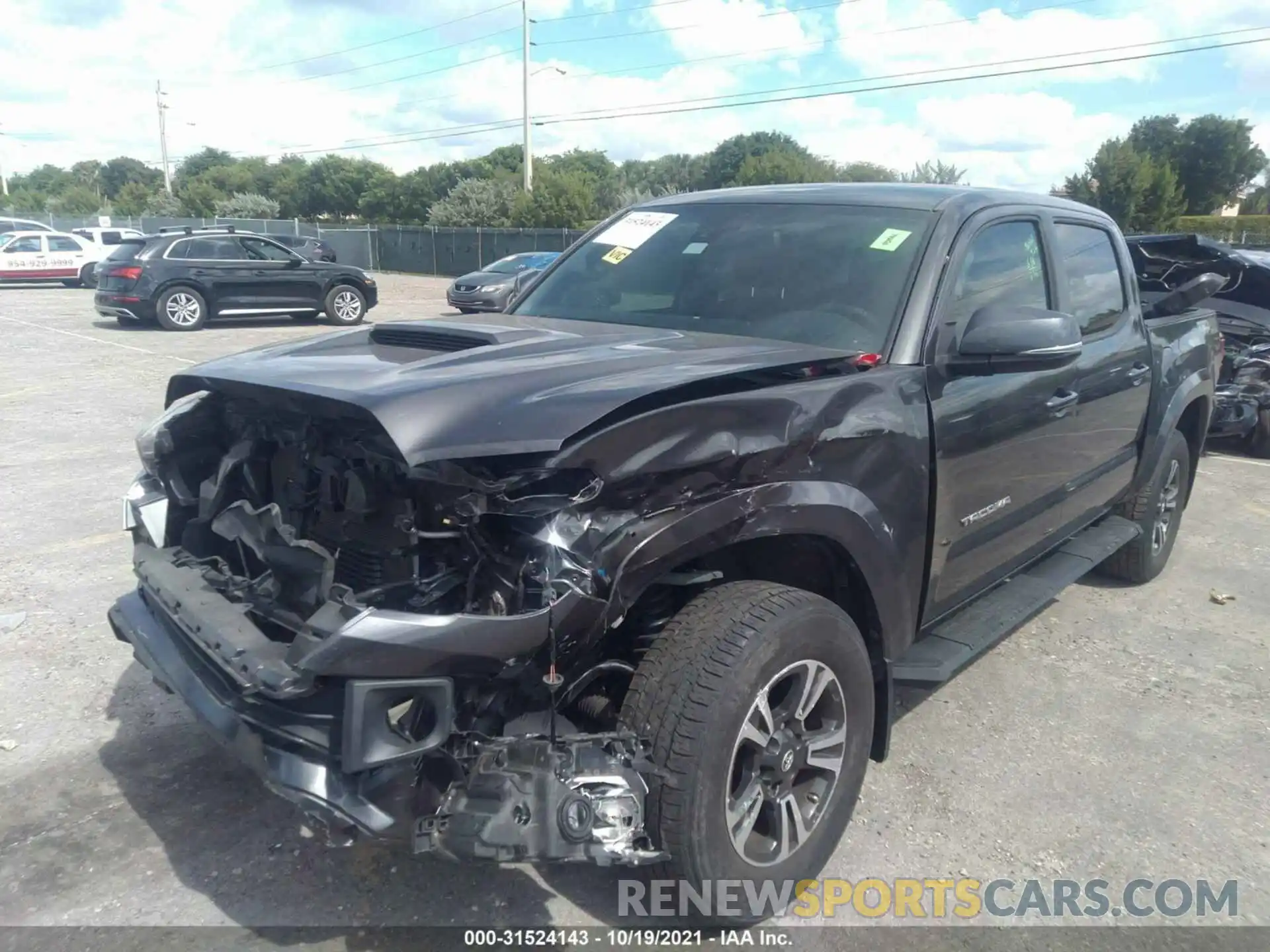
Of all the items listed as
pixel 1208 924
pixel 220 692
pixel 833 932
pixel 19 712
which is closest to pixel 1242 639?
pixel 1208 924

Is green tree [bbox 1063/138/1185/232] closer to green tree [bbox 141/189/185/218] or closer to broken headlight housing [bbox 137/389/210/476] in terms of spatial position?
broken headlight housing [bbox 137/389/210/476]

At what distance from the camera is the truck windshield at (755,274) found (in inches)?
134

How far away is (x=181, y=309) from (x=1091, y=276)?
16.1 m

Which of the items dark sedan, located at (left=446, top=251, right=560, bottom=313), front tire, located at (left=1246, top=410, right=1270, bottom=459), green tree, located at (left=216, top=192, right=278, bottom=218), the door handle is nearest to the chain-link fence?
dark sedan, located at (left=446, top=251, right=560, bottom=313)

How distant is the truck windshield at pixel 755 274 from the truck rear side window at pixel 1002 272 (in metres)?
0.23

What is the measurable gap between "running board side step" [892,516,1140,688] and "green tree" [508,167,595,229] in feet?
134

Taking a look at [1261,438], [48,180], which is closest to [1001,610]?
[1261,438]

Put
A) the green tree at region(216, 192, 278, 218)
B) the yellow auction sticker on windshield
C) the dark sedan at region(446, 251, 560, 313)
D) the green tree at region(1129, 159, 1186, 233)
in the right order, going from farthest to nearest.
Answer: the green tree at region(216, 192, 278, 218) < the green tree at region(1129, 159, 1186, 233) < the dark sedan at region(446, 251, 560, 313) < the yellow auction sticker on windshield

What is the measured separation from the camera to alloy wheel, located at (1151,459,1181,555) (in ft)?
18.0

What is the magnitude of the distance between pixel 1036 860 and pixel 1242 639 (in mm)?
2495

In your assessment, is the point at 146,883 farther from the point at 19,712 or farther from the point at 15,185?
the point at 15,185

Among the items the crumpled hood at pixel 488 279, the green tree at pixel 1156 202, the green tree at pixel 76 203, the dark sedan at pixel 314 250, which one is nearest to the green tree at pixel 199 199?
the green tree at pixel 76 203

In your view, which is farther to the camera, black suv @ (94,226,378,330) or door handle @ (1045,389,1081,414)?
black suv @ (94,226,378,330)

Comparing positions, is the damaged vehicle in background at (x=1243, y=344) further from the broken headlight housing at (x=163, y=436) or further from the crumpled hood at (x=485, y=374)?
the broken headlight housing at (x=163, y=436)
